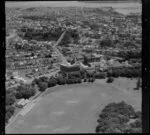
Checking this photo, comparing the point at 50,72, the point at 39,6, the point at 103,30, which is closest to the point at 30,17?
the point at 39,6

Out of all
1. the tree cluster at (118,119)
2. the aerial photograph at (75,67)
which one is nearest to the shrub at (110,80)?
the aerial photograph at (75,67)

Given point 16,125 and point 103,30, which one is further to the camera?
point 103,30

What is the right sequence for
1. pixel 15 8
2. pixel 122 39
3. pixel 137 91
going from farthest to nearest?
pixel 122 39 → pixel 137 91 → pixel 15 8

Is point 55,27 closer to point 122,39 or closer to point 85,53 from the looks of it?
point 85,53

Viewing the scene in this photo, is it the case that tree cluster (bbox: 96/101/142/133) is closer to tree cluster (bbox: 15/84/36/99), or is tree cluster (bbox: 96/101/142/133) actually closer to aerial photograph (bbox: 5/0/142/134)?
aerial photograph (bbox: 5/0/142/134)

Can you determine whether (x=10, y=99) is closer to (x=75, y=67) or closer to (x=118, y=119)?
(x=75, y=67)

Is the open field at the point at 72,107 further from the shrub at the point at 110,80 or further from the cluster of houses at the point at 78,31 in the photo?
the cluster of houses at the point at 78,31

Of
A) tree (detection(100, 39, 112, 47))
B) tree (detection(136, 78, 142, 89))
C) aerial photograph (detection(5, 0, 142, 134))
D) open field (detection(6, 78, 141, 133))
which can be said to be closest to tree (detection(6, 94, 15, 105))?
aerial photograph (detection(5, 0, 142, 134))
